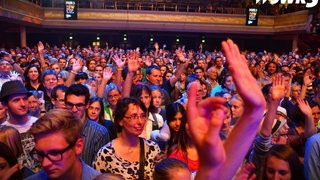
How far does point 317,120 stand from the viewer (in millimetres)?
4098

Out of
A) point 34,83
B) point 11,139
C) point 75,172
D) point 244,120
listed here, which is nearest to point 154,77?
point 34,83

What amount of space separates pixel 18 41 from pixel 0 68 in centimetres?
2103

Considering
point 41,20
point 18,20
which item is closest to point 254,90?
point 18,20

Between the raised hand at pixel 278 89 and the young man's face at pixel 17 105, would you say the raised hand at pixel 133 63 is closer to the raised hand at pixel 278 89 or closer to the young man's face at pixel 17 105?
the young man's face at pixel 17 105

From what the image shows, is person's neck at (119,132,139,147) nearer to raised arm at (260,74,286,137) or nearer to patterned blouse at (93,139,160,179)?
patterned blouse at (93,139,160,179)

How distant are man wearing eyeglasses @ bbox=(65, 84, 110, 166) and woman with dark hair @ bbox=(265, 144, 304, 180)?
1.42m

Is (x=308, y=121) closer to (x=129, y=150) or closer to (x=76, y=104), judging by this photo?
(x=129, y=150)

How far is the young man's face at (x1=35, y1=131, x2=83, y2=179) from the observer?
5.81ft

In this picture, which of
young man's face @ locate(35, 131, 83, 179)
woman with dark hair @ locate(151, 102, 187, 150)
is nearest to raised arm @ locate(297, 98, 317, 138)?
woman with dark hair @ locate(151, 102, 187, 150)

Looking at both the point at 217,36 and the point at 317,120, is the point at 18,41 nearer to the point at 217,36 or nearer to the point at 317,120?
the point at 217,36

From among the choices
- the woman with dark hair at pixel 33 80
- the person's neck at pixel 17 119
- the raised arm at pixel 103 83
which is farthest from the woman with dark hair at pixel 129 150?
the woman with dark hair at pixel 33 80

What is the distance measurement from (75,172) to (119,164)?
798 millimetres

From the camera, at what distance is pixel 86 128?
10.7ft

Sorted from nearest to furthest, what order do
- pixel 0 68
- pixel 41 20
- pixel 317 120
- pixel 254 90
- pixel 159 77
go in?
pixel 254 90
pixel 317 120
pixel 159 77
pixel 0 68
pixel 41 20
